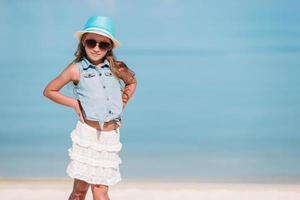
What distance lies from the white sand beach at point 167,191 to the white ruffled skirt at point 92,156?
1943 millimetres

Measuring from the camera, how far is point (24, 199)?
19.3ft

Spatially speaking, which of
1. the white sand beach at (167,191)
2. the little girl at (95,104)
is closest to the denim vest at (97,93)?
the little girl at (95,104)

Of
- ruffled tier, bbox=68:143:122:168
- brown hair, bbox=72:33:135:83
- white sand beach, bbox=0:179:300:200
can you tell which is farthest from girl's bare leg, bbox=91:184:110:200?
white sand beach, bbox=0:179:300:200

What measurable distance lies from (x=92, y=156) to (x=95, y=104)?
0.90ft

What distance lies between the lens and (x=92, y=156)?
13.2 feet

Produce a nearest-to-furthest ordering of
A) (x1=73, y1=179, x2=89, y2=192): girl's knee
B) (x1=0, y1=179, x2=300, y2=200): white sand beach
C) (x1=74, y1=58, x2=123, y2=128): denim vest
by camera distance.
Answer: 1. (x1=74, y1=58, x2=123, y2=128): denim vest
2. (x1=73, y1=179, x2=89, y2=192): girl's knee
3. (x1=0, y1=179, x2=300, y2=200): white sand beach

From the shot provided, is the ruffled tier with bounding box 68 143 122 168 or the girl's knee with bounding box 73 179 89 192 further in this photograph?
the girl's knee with bounding box 73 179 89 192

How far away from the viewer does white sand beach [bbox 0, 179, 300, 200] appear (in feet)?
19.7

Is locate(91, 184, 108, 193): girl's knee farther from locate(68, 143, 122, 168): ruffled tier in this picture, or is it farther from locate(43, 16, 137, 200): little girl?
locate(68, 143, 122, 168): ruffled tier

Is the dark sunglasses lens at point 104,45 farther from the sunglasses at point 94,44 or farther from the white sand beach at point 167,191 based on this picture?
the white sand beach at point 167,191

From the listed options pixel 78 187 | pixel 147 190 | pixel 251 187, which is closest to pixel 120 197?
pixel 147 190

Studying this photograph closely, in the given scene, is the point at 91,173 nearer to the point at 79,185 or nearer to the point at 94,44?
the point at 79,185

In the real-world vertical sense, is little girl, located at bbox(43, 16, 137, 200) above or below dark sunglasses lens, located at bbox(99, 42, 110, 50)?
below

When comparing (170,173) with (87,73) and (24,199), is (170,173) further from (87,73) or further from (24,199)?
(87,73)
